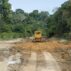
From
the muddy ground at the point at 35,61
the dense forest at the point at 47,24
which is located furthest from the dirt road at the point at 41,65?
the dense forest at the point at 47,24

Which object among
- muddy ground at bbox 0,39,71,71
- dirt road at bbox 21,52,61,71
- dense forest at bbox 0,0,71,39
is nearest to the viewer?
dirt road at bbox 21,52,61,71

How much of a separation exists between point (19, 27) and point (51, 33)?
57.9 feet

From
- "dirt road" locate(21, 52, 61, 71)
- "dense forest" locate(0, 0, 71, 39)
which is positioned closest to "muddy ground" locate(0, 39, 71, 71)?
"dirt road" locate(21, 52, 61, 71)

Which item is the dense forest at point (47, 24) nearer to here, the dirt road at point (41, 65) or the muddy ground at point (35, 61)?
the muddy ground at point (35, 61)

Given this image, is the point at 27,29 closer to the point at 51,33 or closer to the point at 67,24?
the point at 51,33

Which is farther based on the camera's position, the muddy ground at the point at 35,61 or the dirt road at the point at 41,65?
the muddy ground at the point at 35,61

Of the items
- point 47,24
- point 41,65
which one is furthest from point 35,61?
point 47,24

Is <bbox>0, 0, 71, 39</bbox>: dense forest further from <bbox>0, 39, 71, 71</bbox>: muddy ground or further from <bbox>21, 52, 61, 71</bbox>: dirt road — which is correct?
<bbox>21, 52, 61, 71</bbox>: dirt road

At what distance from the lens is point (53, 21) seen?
77.6 metres

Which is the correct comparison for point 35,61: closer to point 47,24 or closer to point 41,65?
point 41,65

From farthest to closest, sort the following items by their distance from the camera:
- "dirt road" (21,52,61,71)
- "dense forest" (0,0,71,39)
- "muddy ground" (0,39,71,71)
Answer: "dense forest" (0,0,71,39) → "muddy ground" (0,39,71,71) → "dirt road" (21,52,61,71)

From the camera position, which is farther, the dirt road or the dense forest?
the dense forest

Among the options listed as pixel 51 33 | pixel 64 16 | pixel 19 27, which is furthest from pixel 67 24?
pixel 19 27

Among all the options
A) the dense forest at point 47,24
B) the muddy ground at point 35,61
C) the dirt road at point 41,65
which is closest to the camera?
the dirt road at point 41,65
